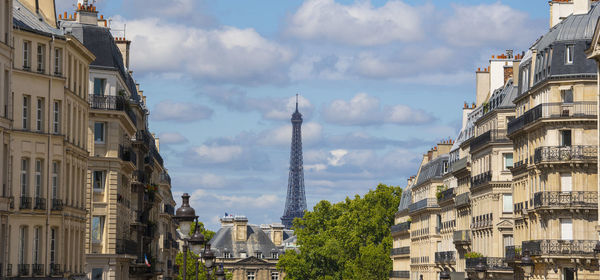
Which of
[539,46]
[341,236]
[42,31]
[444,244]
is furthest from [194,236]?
[341,236]

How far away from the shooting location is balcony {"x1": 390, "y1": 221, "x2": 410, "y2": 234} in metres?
129

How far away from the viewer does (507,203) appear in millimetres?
84562

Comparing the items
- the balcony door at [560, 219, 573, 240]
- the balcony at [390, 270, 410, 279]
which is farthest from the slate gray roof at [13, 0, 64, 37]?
the balcony at [390, 270, 410, 279]

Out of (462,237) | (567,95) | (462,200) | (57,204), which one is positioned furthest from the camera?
(462,200)

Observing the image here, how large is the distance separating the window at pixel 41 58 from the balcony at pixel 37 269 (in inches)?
282

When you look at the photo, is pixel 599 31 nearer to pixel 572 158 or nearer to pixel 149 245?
pixel 572 158

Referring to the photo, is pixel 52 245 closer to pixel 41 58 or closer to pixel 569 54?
pixel 41 58

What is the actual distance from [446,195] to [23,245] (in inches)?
2311

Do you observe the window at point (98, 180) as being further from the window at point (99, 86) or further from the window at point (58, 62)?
the window at point (58, 62)

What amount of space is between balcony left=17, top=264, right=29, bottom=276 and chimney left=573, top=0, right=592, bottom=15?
34.6 meters

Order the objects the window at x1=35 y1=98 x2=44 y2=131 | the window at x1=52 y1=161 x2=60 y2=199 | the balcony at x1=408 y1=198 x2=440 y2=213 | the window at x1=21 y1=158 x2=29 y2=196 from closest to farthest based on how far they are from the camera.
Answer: the window at x1=21 y1=158 x2=29 y2=196 → the window at x1=35 y1=98 x2=44 y2=131 → the window at x1=52 y1=161 x2=60 y2=199 → the balcony at x1=408 y1=198 x2=440 y2=213

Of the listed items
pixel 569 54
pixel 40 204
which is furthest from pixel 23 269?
pixel 569 54

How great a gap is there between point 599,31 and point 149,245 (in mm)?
45620

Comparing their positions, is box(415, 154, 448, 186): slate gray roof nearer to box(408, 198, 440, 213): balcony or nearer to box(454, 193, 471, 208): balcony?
box(408, 198, 440, 213): balcony
